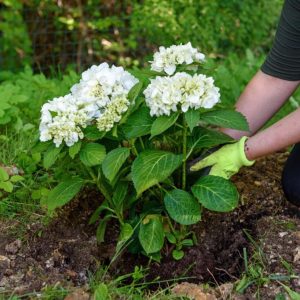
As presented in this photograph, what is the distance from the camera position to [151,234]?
214 cm

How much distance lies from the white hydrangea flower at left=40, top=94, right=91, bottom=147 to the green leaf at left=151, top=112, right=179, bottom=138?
0.70 feet

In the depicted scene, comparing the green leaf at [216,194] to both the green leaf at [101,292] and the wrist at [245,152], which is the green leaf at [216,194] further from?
the green leaf at [101,292]

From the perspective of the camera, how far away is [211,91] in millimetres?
1940

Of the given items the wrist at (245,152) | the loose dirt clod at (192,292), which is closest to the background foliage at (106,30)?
the wrist at (245,152)

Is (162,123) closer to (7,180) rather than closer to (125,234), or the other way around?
(125,234)

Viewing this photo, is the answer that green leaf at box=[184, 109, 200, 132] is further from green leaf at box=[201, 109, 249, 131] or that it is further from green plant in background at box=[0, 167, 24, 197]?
green plant in background at box=[0, 167, 24, 197]

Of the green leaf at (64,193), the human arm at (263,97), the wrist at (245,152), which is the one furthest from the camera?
the human arm at (263,97)

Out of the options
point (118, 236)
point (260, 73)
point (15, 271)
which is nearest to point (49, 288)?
point (15, 271)

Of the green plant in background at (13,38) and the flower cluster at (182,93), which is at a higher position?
the flower cluster at (182,93)

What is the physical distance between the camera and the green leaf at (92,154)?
6.66 feet

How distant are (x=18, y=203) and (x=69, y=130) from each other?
677 mm

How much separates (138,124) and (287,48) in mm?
914

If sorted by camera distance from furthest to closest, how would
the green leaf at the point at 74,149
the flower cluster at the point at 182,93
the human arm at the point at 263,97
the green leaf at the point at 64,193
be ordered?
1. the human arm at the point at 263,97
2. the green leaf at the point at 64,193
3. the green leaf at the point at 74,149
4. the flower cluster at the point at 182,93

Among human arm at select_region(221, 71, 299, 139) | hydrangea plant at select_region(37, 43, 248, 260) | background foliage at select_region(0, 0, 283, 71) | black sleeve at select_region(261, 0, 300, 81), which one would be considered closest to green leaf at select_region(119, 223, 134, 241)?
hydrangea plant at select_region(37, 43, 248, 260)
